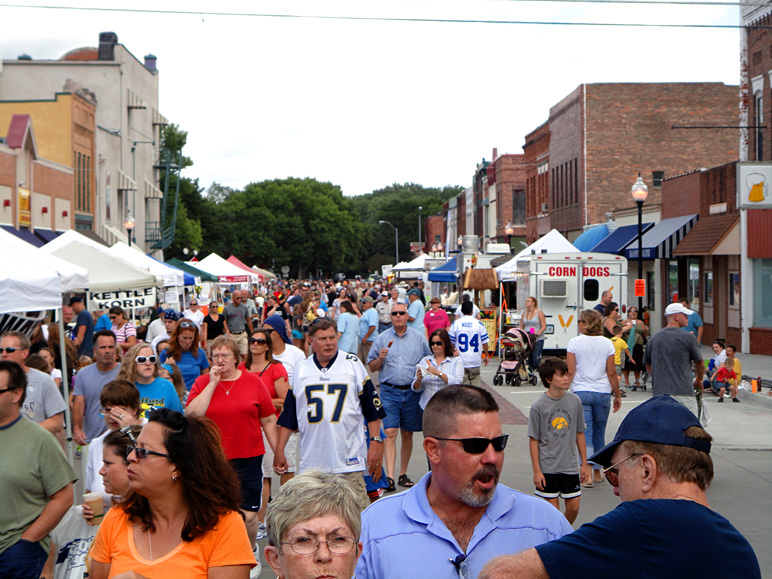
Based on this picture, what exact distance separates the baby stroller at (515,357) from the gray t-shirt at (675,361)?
8.94 metres

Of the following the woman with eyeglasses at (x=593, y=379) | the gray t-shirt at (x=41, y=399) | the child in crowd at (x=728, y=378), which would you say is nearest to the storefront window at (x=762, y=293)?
the child in crowd at (x=728, y=378)

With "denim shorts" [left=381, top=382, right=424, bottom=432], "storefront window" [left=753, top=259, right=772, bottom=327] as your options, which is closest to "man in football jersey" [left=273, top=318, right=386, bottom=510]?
"denim shorts" [left=381, top=382, right=424, bottom=432]

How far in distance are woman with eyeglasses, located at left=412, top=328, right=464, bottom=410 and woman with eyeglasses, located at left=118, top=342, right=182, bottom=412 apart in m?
3.27

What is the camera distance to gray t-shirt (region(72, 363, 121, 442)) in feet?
25.6

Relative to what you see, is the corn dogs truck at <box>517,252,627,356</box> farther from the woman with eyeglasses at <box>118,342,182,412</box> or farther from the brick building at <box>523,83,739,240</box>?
the brick building at <box>523,83,739,240</box>

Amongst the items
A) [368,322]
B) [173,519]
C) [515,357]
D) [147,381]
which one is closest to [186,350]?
[147,381]

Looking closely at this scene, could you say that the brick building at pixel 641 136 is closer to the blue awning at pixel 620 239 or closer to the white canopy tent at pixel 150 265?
the blue awning at pixel 620 239

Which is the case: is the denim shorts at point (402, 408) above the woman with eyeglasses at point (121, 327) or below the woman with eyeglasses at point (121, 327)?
below

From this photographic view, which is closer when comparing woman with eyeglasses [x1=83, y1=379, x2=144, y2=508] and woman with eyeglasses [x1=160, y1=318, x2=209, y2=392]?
woman with eyeglasses [x1=83, y1=379, x2=144, y2=508]

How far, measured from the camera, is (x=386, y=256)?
13838 cm

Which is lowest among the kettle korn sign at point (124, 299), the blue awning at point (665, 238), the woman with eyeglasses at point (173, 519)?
the woman with eyeglasses at point (173, 519)

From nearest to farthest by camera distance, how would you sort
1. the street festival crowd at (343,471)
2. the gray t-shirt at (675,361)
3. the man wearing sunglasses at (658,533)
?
the man wearing sunglasses at (658,533) → the street festival crowd at (343,471) → the gray t-shirt at (675,361)

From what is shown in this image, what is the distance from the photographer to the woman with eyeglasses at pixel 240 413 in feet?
23.5

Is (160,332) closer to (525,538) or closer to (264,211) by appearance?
(525,538)
